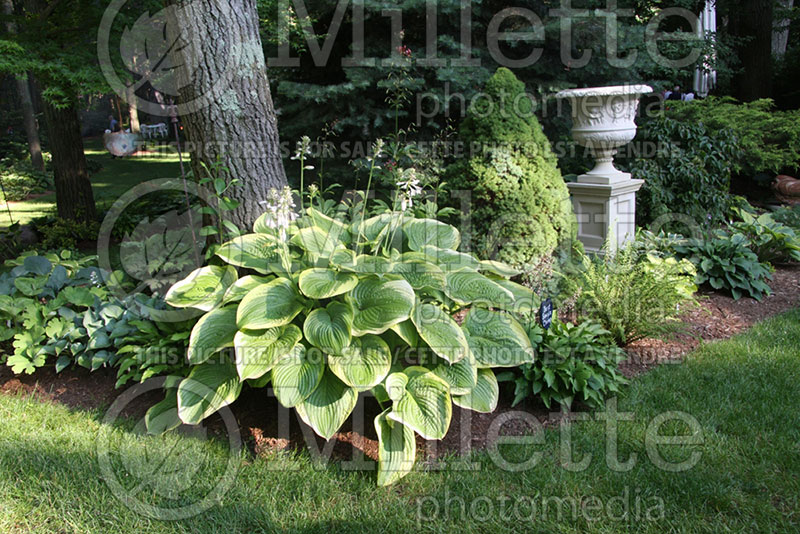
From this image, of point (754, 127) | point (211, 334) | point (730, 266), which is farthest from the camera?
point (754, 127)

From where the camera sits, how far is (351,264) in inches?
102

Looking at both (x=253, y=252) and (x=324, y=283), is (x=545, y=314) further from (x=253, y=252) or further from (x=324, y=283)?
(x=253, y=252)

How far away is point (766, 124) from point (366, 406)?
22.3ft

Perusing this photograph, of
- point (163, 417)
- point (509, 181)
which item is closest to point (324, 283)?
point (163, 417)

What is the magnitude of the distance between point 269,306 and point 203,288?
17.7 inches

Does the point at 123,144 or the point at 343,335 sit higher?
the point at 123,144

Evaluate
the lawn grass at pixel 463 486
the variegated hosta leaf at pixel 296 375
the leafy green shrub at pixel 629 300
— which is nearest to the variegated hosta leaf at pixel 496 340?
the lawn grass at pixel 463 486

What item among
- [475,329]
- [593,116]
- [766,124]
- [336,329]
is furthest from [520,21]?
[336,329]

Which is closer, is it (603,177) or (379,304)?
(379,304)

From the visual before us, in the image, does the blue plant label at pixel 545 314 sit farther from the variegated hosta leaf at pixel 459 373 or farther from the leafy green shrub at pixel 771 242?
the leafy green shrub at pixel 771 242

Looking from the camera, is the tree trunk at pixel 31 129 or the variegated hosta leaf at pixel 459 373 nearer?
the variegated hosta leaf at pixel 459 373

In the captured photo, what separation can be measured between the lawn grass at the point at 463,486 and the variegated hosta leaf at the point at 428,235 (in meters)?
1.11

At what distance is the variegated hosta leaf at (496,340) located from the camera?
8.73 feet

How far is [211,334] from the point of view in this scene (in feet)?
8.33
